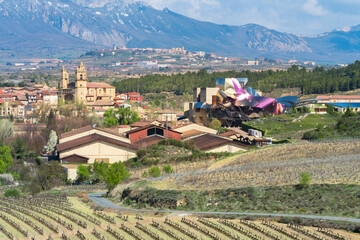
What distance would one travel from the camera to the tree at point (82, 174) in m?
63.0

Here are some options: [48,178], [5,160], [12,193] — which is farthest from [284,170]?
[5,160]

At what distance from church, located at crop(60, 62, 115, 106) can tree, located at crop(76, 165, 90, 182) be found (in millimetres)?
74621

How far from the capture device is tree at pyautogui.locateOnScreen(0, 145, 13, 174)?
73.2 m

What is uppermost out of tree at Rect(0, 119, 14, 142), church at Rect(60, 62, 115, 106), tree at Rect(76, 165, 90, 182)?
church at Rect(60, 62, 115, 106)

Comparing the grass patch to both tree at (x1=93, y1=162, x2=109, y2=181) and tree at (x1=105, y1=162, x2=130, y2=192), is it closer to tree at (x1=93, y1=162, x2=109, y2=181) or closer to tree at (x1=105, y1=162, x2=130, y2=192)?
tree at (x1=105, y1=162, x2=130, y2=192)

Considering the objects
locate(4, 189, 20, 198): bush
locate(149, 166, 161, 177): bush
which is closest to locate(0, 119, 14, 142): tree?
locate(4, 189, 20, 198): bush

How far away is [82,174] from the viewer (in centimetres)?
6300

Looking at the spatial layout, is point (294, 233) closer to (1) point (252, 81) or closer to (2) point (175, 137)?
(2) point (175, 137)

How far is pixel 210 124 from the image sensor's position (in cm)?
10162

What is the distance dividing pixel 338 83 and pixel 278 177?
292 ft

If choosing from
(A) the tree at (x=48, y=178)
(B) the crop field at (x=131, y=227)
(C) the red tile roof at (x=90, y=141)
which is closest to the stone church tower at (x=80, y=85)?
(C) the red tile roof at (x=90, y=141)

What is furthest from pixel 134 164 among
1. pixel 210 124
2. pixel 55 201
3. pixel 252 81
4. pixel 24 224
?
pixel 252 81

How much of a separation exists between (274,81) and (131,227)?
116079 millimetres

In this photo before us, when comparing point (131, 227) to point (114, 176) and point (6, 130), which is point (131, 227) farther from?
point (6, 130)
